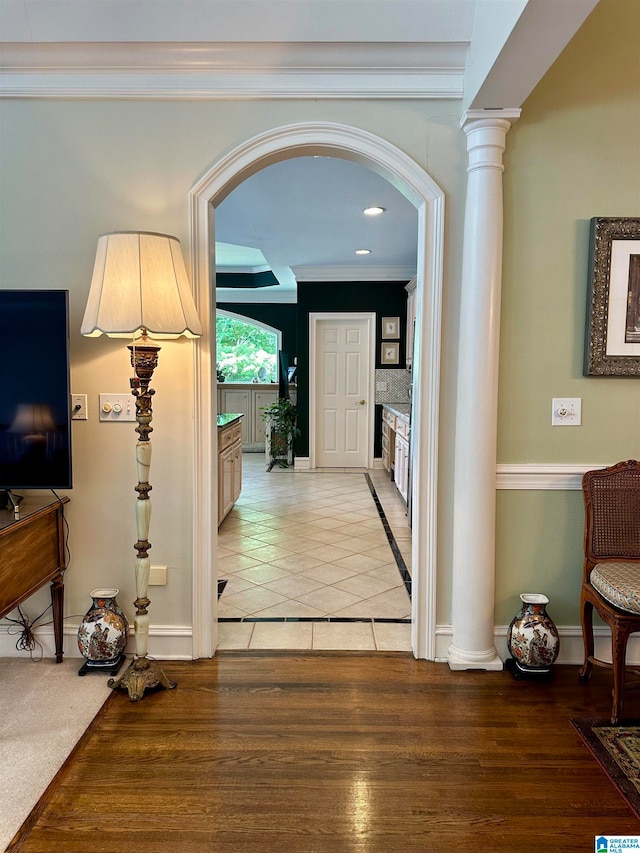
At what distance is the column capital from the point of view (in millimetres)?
2279

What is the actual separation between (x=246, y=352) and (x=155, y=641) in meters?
8.08

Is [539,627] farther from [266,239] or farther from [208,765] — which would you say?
[266,239]

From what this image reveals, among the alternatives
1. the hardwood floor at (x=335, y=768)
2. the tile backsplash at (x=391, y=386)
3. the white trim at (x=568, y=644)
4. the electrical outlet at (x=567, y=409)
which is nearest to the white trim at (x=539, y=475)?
the electrical outlet at (x=567, y=409)

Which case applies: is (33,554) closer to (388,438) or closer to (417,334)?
(417,334)

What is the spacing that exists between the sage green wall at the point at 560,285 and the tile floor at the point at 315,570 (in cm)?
80

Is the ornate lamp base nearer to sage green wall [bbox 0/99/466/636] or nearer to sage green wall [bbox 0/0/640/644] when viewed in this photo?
sage green wall [bbox 0/0/640/644]

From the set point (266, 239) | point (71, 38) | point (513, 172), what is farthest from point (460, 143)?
point (266, 239)

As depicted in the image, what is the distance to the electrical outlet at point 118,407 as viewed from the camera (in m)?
2.49

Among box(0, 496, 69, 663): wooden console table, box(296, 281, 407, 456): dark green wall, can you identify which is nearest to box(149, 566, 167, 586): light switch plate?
box(0, 496, 69, 663): wooden console table

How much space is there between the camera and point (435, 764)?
188cm

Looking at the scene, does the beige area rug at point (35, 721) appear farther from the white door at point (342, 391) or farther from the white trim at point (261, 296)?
the white trim at point (261, 296)

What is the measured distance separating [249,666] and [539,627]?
129 centimetres

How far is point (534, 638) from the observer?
2387mm

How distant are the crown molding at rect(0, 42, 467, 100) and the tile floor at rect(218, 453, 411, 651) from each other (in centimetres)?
253
